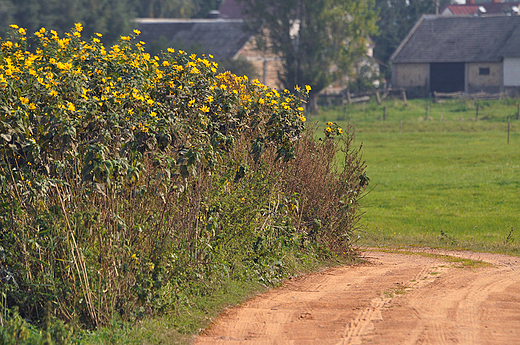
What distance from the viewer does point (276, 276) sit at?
9469 millimetres

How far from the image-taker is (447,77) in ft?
184

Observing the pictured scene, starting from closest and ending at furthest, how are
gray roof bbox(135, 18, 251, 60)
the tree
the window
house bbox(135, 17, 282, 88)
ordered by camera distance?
the tree, the window, house bbox(135, 17, 282, 88), gray roof bbox(135, 18, 251, 60)

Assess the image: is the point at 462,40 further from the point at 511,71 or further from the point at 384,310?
the point at 384,310

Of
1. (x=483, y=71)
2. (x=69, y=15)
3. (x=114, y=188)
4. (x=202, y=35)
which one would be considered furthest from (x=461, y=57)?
(x=114, y=188)

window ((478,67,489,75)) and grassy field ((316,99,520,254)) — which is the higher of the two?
window ((478,67,489,75))

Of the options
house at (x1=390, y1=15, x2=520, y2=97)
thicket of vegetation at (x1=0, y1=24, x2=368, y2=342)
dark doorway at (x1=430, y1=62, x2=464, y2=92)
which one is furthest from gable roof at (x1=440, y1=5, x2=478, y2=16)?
thicket of vegetation at (x1=0, y1=24, x2=368, y2=342)

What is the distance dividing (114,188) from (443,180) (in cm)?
1589

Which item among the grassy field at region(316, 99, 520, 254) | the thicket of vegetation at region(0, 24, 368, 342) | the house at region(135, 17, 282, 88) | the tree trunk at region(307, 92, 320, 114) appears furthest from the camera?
the house at region(135, 17, 282, 88)

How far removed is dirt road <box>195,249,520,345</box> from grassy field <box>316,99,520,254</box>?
3614mm

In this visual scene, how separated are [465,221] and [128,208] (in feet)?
32.9

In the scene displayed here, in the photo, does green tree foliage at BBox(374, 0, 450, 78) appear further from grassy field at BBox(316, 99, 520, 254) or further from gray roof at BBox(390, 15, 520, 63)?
grassy field at BBox(316, 99, 520, 254)

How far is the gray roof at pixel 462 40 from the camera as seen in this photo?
5475 cm

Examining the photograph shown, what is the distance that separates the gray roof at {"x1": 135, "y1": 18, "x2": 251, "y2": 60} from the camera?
56.8 m

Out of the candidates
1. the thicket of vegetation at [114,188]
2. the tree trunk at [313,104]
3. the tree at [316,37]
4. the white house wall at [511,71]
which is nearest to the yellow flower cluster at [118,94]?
the thicket of vegetation at [114,188]
